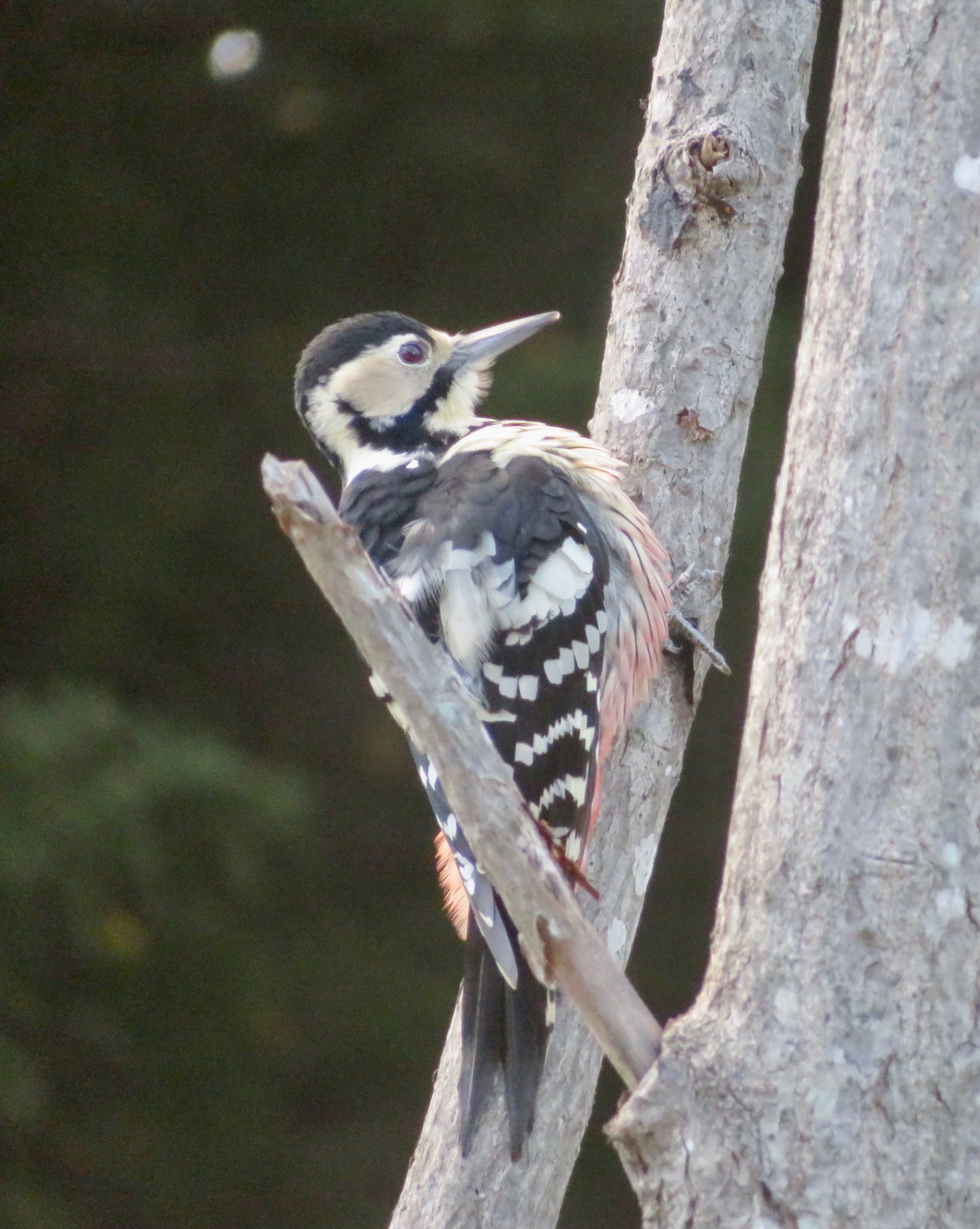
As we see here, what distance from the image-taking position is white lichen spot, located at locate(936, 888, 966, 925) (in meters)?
1.72

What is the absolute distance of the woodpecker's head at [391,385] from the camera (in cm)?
304

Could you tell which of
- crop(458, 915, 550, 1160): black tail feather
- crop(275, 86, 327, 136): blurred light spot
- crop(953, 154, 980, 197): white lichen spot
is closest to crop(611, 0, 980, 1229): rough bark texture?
crop(953, 154, 980, 197): white lichen spot

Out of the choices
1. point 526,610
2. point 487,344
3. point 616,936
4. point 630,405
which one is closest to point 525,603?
point 526,610

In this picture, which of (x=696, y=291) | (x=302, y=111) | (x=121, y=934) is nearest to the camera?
(x=696, y=291)

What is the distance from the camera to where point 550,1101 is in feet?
7.77

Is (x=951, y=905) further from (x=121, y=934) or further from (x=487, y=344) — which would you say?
(x=121, y=934)

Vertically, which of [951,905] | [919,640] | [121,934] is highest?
[919,640]

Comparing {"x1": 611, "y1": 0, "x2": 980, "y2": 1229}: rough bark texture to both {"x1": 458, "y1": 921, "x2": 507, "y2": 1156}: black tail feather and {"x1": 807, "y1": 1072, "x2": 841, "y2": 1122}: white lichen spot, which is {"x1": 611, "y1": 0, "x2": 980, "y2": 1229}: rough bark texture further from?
{"x1": 458, "y1": 921, "x2": 507, "y2": 1156}: black tail feather

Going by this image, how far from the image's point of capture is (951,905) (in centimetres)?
172

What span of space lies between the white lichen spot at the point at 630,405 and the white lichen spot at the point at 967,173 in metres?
0.88

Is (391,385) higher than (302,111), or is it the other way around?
(302,111)

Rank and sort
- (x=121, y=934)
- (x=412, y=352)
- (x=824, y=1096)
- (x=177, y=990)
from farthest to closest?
(x=177, y=990), (x=121, y=934), (x=412, y=352), (x=824, y=1096)

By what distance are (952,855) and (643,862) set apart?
34.8 inches

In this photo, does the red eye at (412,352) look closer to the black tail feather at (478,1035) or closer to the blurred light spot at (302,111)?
the black tail feather at (478,1035)
